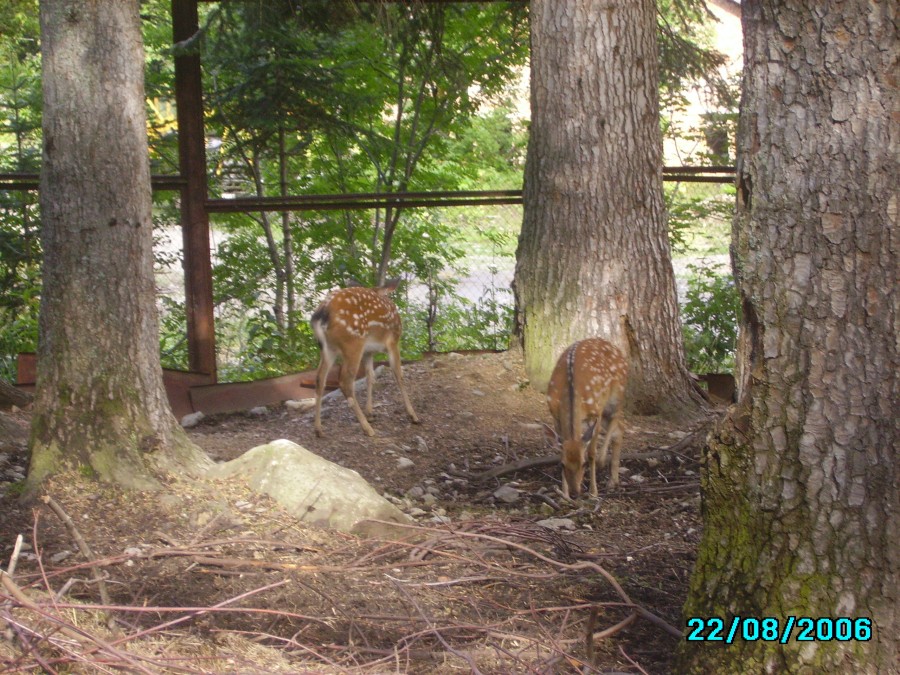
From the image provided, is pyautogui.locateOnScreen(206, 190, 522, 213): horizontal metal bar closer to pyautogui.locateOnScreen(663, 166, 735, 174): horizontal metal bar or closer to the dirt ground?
pyautogui.locateOnScreen(663, 166, 735, 174): horizontal metal bar

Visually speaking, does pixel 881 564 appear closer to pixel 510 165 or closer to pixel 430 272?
pixel 430 272

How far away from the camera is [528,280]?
24.3ft

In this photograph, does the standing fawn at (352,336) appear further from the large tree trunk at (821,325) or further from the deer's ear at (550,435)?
the large tree trunk at (821,325)

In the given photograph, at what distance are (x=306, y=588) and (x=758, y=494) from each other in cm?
183

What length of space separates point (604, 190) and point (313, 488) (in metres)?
3.44

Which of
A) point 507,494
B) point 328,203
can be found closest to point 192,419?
point 328,203

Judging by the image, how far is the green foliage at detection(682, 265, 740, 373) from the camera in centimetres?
1003

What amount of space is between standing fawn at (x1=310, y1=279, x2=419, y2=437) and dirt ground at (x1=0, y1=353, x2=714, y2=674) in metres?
0.80

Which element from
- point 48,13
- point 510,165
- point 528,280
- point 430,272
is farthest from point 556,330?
point 510,165

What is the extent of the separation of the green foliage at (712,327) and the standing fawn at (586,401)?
379 cm

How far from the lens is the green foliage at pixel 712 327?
10.0 meters
